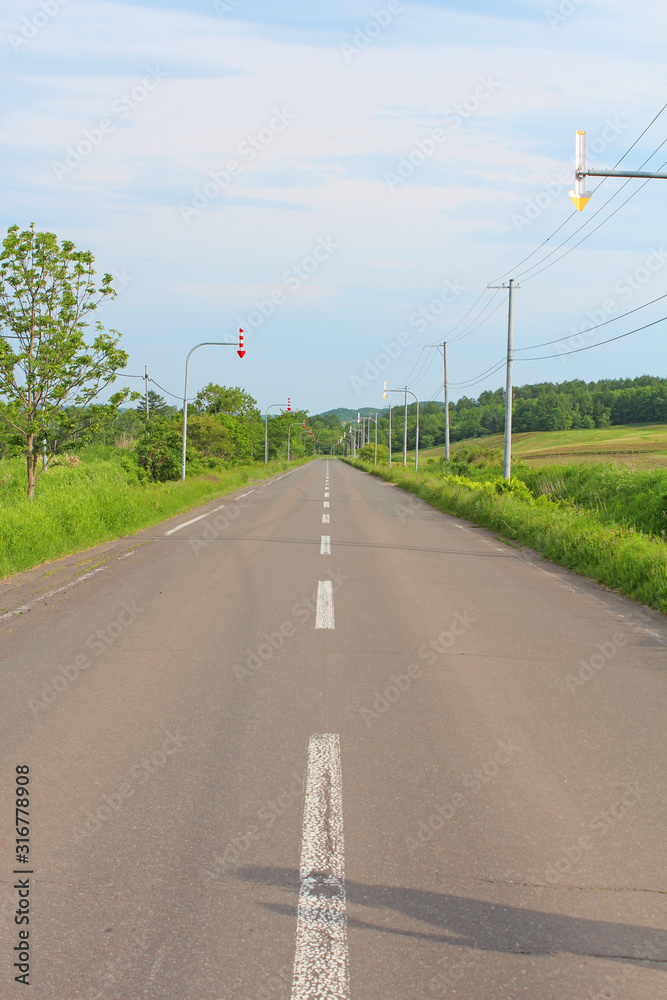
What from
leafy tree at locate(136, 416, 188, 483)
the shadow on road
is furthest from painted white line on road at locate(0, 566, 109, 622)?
leafy tree at locate(136, 416, 188, 483)

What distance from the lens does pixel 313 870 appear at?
308 cm

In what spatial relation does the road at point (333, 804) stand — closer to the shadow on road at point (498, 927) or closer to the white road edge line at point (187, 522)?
the shadow on road at point (498, 927)

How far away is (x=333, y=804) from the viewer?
3.67m

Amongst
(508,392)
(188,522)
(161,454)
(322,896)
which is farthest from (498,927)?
(161,454)

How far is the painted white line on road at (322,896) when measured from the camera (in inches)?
96.8

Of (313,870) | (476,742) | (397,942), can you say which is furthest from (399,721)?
(397,942)

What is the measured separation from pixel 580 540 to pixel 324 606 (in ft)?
21.5

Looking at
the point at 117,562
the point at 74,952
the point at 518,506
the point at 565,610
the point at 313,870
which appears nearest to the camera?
the point at 74,952

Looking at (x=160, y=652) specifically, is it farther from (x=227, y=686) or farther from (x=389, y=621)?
(x=389, y=621)

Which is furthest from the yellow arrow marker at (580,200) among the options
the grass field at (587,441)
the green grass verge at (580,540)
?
the grass field at (587,441)

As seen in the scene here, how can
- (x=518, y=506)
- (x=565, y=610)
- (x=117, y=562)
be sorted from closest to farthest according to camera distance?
(x=565, y=610)
(x=117, y=562)
(x=518, y=506)

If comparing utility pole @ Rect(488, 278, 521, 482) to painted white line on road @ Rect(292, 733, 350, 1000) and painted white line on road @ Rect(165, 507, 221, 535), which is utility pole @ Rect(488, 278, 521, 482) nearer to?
painted white line on road @ Rect(165, 507, 221, 535)

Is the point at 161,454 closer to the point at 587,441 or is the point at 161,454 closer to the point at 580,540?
the point at 580,540

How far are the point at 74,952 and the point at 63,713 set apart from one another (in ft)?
8.25
